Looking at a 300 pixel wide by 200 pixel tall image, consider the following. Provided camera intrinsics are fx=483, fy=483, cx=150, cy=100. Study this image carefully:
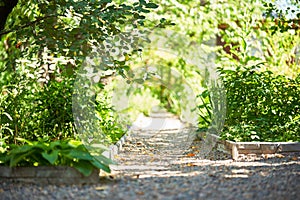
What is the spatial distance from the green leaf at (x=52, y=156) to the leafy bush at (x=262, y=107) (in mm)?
2532

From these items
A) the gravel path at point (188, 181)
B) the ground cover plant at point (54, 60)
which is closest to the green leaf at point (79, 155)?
the gravel path at point (188, 181)

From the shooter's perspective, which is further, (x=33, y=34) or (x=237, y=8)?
(x=237, y=8)

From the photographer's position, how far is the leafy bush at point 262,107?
580 cm

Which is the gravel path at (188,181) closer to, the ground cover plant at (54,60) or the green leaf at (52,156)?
the green leaf at (52,156)

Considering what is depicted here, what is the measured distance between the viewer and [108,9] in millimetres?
5344

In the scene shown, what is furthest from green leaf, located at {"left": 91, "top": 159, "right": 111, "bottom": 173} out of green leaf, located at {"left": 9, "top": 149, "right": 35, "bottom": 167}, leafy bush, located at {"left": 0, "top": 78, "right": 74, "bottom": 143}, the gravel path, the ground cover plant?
leafy bush, located at {"left": 0, "top": 78, "right": 74, "bottom": 143}

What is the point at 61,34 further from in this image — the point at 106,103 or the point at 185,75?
the point at 185,75

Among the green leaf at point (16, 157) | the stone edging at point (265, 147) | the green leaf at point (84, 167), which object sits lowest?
the stone edging at point (265, 147)

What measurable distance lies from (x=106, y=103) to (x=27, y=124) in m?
1.94

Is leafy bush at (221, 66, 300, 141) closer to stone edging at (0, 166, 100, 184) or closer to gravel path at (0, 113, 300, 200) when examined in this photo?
gravel path at (0, 113, 300, 200)

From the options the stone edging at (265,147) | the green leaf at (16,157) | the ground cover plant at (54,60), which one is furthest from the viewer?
the stone edging at (265,147)

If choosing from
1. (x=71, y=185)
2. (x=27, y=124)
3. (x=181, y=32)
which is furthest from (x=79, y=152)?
(x=181, y=32)

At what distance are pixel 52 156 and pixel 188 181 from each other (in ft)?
3.67

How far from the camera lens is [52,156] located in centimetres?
381
